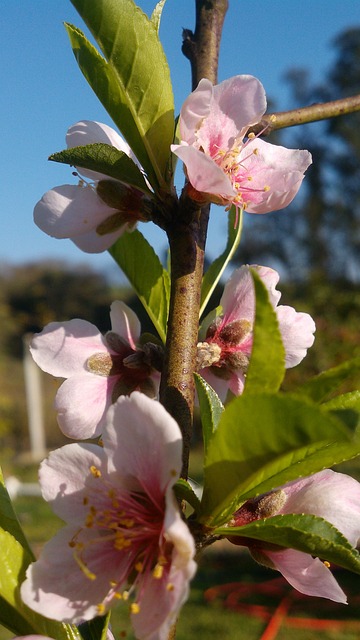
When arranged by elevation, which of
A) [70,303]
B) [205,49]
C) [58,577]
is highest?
[205,49]

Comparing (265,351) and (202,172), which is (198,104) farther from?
(265,351)

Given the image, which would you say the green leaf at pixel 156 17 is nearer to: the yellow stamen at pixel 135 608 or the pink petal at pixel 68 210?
the pink petal at pixel 68 210

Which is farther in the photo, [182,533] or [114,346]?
[114,346]

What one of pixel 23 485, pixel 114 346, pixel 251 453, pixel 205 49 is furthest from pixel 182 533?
pixel 23 485

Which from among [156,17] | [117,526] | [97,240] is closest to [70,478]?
[117,526]

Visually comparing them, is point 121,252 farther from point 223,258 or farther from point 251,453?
point 251,453

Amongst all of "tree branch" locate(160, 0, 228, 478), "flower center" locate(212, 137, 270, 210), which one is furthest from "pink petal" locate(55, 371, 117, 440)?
"flower center" locate(212, 137, 270, 210)
